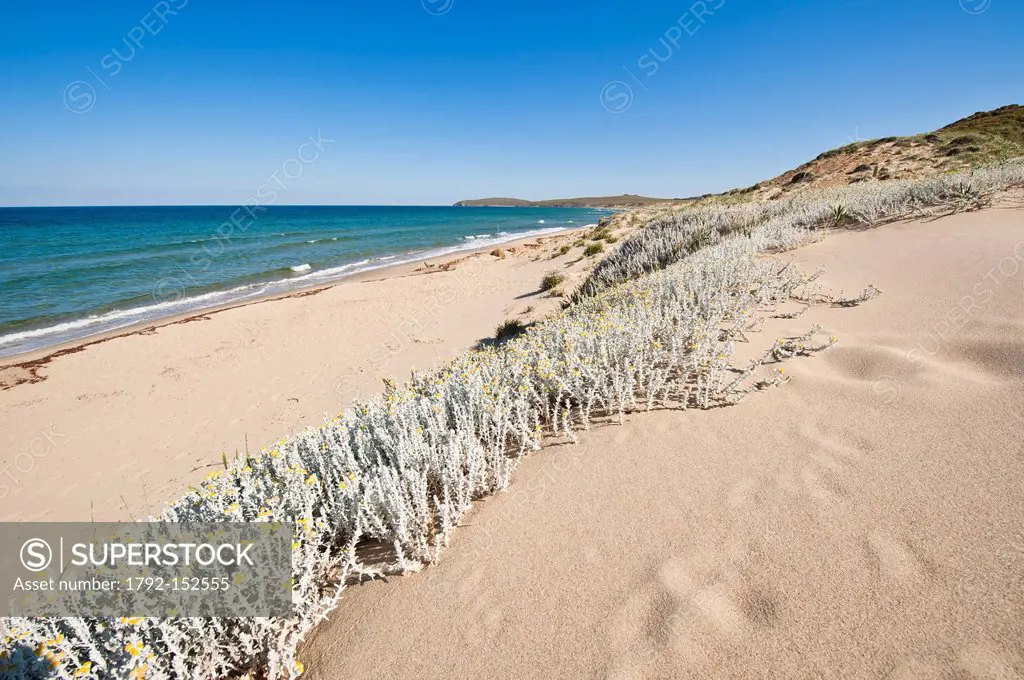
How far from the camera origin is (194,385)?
9352mm

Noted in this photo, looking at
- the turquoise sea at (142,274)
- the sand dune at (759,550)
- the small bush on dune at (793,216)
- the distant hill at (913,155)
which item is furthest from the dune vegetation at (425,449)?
the distant hill at (913,155)

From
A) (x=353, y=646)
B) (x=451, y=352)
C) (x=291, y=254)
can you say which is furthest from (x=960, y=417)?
(x=291, y=254)

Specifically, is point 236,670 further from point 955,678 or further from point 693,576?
point 955,678

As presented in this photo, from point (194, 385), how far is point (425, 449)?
8.65 metres

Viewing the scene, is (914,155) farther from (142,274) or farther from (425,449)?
(142,274)

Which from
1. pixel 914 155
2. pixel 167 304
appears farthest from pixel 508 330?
pixel 914 155

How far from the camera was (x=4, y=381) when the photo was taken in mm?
9727

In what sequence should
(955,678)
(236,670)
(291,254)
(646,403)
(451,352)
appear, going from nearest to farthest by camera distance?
(955,678) < (236,670) < (646,403) < (451,352) < (291,254)

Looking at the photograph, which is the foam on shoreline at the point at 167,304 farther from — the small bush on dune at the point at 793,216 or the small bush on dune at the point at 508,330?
the small bush on dune at the point at 793,216

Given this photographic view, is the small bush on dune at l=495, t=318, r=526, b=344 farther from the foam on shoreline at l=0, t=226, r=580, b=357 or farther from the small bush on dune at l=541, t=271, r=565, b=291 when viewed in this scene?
the foam on shoreline at l=0, t=226, r=580, b=357

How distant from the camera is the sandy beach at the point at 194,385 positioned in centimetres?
638

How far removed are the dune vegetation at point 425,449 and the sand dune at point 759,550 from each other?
0.24 m

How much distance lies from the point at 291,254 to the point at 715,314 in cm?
3095

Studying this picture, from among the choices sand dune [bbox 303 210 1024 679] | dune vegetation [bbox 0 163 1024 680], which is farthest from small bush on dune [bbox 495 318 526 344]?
sand dune [bbox 303 210 1024 679]
